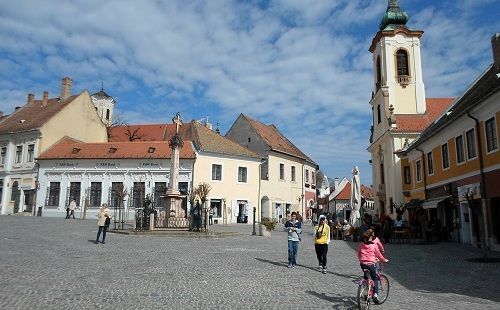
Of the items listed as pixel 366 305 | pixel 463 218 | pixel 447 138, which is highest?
pixel 447 138

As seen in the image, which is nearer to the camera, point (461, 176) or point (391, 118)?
point (461, 176)

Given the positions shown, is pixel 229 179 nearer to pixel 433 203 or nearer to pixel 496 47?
pixel 433 203

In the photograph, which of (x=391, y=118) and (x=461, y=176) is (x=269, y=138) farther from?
(x=461, y=176)

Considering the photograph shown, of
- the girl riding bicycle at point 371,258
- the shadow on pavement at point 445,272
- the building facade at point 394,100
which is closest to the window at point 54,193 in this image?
the building facade at point 394,100

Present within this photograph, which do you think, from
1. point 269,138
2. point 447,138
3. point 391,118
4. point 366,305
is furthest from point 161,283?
point 269,138

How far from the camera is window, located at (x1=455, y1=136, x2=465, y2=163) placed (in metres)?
20.7

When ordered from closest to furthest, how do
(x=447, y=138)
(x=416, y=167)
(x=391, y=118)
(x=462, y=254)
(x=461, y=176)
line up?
(x=462, y=254), (x=461, y=176), (x=447, y=138), (x=416, y=167), (x=391, y=118)

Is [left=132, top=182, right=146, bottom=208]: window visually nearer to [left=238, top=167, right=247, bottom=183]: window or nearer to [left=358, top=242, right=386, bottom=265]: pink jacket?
[left=238, top=167, right=247, bottom=183]: window

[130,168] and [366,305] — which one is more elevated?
[130,168]

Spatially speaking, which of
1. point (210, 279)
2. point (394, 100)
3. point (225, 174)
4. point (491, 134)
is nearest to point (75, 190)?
point (225, 174)

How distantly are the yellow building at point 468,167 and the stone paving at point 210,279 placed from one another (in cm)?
319

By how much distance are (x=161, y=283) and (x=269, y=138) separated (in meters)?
41.7

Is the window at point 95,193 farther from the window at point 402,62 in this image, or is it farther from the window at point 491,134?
the window at point 491,134

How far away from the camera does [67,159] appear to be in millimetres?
40812
